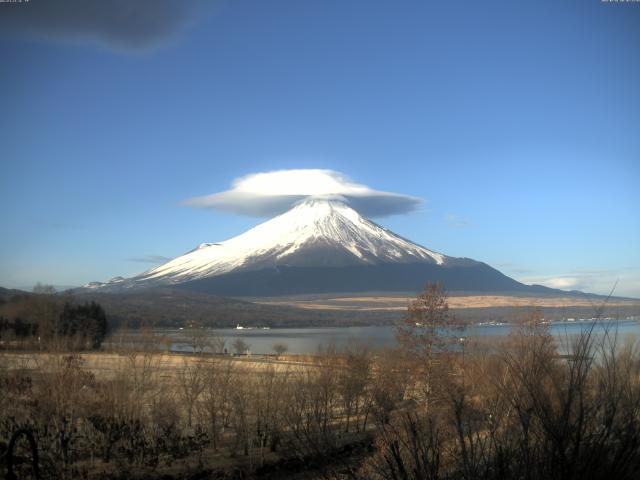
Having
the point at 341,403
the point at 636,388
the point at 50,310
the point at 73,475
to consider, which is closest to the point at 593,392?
the point at 636,388

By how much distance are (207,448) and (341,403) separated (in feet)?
28.8

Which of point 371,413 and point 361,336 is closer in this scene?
point 371,413

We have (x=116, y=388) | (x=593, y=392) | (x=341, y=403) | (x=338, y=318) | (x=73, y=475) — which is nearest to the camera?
(x=593, y=392)

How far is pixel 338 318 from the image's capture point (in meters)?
178

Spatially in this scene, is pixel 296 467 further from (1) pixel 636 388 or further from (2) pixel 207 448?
(1) pixel 636 388

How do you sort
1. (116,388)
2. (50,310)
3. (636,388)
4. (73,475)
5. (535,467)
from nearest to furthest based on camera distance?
(535,467)
(636,388)
(73,475)
(116,388)
(50,310)

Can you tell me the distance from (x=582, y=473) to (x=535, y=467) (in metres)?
0.43

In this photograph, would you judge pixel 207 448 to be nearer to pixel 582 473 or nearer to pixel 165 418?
pixel 165 418

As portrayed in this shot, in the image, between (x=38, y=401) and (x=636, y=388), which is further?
(x=38, y=401)

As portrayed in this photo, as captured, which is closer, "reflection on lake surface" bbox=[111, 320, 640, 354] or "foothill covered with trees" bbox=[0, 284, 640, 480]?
"foothill covered with trees" bbox=[0, 284, 640, 480]

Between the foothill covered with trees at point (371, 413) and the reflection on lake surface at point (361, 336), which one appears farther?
the reflection on lake surface at point (361, 336)

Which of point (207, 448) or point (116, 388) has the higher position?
point (116, 388)

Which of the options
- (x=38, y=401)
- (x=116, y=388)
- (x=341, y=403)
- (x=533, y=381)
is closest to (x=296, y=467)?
(x=116, y=388)

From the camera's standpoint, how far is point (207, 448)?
2078 centimetres
